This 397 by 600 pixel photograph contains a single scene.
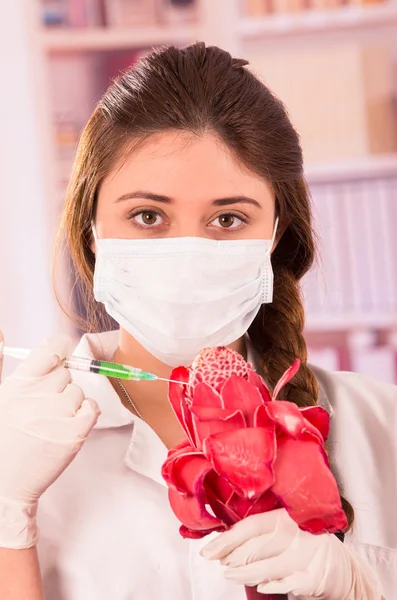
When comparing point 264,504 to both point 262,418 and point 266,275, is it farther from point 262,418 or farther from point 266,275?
point 266,275

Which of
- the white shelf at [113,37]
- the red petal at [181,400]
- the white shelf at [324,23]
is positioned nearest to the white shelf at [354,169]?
the white shelf at [324,23]

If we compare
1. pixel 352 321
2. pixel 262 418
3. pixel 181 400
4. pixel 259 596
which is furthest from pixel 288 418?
pixel 352 321

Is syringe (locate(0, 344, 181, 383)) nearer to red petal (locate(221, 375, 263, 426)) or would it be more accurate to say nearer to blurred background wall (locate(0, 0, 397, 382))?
red petal (locate(221, 375, 263, 426))

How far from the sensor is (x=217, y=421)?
35.5 inches

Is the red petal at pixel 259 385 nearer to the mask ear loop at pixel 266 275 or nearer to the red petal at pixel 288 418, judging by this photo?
the red petal at pixel 288 418

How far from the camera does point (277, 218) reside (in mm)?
1472

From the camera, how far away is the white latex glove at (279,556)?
0.96 m

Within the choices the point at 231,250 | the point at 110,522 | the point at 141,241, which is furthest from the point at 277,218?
the point at 110,522

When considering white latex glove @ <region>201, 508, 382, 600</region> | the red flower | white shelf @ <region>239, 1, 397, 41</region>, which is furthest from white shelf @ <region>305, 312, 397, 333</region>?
the red flower

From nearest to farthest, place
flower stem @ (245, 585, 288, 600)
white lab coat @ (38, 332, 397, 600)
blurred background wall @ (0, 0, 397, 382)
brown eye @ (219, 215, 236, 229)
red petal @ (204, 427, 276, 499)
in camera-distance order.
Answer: red petal @ (204, 427, 276, 499), flower stem @ (245, 585, 288, 600), white lab coat @ (38, 332, 397, 600), brown eye @ (219, 215, 236, 229), blurred background wall @ (0, 0, 397, 382)

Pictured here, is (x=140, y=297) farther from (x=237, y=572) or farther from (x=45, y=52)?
(x=45, y=52)

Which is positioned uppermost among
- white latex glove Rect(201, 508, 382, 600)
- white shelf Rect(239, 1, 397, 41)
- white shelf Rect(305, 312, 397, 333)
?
white shelf Rect(239, 1, 397, 41)

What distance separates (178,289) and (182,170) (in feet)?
0.60

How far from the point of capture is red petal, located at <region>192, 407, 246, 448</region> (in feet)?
2.95
